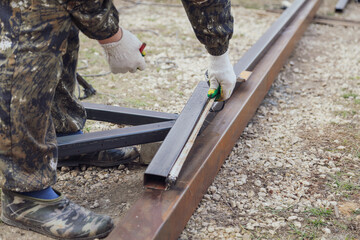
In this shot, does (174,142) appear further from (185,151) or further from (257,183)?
(257,183)

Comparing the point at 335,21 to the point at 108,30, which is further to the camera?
the point at 335,21

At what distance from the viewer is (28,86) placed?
1.66 metres

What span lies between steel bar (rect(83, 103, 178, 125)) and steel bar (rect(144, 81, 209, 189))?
190 mm

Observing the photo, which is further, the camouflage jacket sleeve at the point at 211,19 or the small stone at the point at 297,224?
the small stone at the point at 297,224

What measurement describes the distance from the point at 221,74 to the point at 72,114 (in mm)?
831

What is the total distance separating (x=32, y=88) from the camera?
1674 millimetres

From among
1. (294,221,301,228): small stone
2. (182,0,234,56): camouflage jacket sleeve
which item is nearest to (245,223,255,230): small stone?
(294,221,301,228): small stone

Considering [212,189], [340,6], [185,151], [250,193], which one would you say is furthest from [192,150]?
[340,6]

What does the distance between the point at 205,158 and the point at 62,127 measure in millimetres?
795

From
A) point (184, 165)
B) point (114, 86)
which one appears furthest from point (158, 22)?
point (184, 165)

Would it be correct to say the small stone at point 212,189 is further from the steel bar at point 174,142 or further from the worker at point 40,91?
the worker at point 40,91

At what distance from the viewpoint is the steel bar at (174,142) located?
1.89m

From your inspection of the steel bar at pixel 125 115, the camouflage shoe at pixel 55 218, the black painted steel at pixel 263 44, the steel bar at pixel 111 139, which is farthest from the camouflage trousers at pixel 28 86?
the black painted steel at pixel 263 44

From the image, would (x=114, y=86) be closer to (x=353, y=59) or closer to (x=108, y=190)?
(x=108, y=190)
